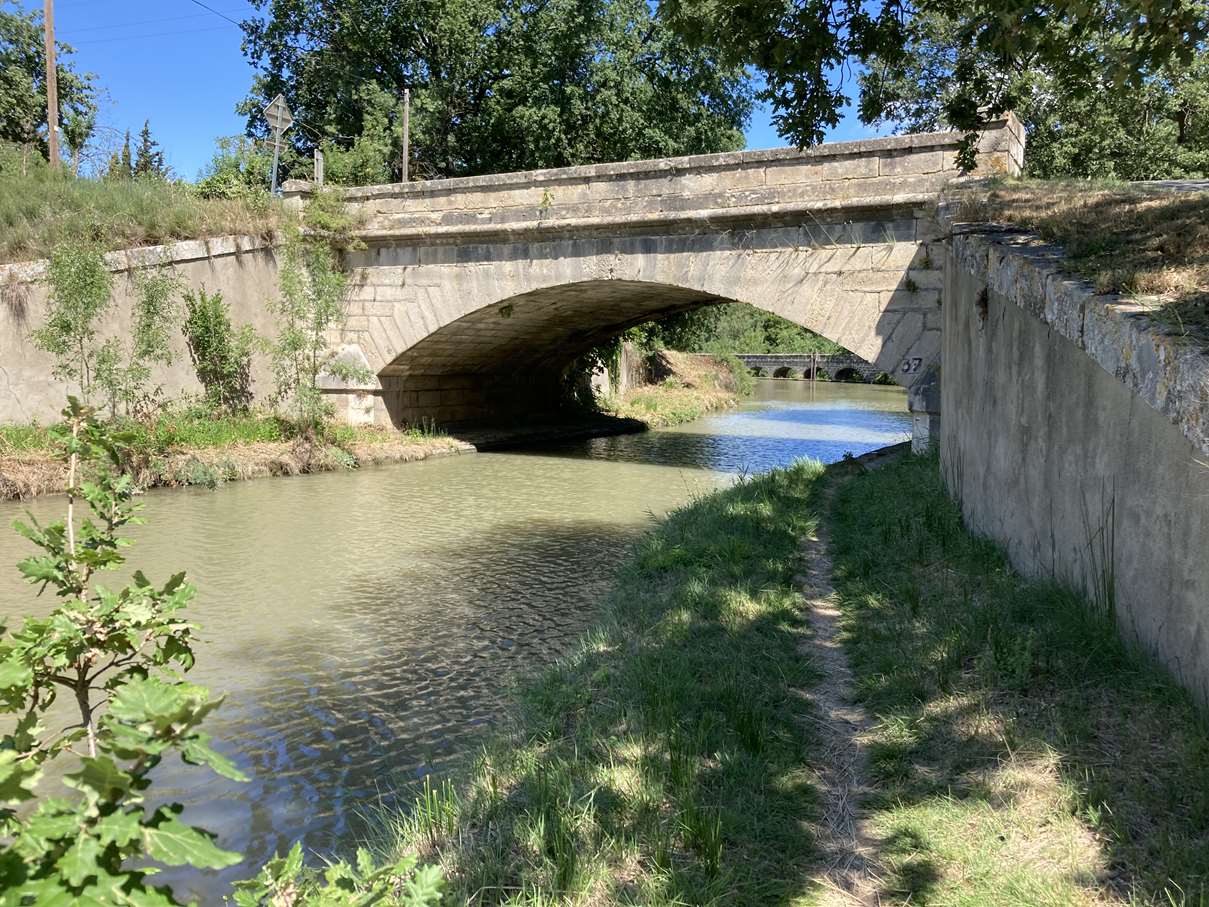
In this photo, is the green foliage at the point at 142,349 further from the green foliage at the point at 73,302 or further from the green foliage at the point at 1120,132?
the green foliage at the point at 1120,132

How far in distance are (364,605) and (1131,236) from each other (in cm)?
515

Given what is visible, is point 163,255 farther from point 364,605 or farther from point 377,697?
point 377,697

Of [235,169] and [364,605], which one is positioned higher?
[235,169]

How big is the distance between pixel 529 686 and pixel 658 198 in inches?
325

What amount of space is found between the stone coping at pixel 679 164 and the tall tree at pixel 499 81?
286 inches

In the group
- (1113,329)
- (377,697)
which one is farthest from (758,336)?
(1113,329)

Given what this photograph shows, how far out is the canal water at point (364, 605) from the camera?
377 centimetres

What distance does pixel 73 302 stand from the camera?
10523 mm

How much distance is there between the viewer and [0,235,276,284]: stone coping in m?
11.5

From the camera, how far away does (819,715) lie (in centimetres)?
356

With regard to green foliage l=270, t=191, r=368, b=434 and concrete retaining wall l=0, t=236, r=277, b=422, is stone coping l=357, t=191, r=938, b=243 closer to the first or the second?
green foliage l=270, t=191, r=368, b=434

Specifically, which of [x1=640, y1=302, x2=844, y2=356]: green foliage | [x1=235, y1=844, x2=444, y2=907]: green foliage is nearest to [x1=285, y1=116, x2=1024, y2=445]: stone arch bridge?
[x1=235, y1=844, x2=444, y2=907]: green foliage

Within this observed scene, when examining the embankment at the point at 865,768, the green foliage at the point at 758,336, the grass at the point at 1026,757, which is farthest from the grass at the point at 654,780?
the green foliage at the point at 758,336

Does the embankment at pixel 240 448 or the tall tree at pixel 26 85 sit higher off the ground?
the tall tree at pixel 26 85
